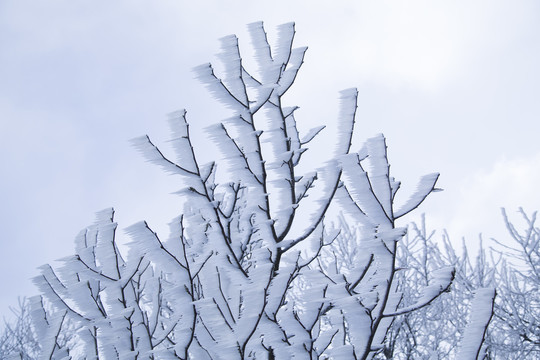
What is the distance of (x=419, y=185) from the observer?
170 centimetres

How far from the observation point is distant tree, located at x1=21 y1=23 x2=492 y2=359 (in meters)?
1.54

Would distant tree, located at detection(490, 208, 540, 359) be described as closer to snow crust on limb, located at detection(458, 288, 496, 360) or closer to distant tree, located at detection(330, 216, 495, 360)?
distant tree, located at detection(330, 216, 495, 360)

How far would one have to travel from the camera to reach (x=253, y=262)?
5.83 ft

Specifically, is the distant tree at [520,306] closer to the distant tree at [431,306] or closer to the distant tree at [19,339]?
the distant tree at [431,306]

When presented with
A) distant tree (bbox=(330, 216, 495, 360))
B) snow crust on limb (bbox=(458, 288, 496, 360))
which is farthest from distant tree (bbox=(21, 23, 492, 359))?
distant tree (bbox=(330, 216, 495, 360))

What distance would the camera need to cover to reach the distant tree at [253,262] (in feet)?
5.04

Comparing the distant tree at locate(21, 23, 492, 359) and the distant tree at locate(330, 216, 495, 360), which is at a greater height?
the distant tree at locate(21, 23, 492, 359)

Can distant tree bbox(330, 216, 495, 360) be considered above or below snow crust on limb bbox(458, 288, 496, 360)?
below

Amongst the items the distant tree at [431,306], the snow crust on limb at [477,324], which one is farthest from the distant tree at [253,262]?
the distant tree at [431,306]

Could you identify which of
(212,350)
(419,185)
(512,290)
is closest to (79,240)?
(212,350)

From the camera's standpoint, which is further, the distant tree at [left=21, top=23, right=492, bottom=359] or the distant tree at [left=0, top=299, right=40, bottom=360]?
the distant tree at [left=0, top=299, right=40, bottom=360]

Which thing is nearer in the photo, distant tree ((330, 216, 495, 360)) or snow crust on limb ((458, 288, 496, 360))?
snow crust on limb ((458, 288, 496, 360))

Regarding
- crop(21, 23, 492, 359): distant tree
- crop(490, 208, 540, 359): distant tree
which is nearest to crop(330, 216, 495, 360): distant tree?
crop(490, 208, 540, 359): distant tree

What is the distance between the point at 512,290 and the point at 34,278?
7237 millimetres
